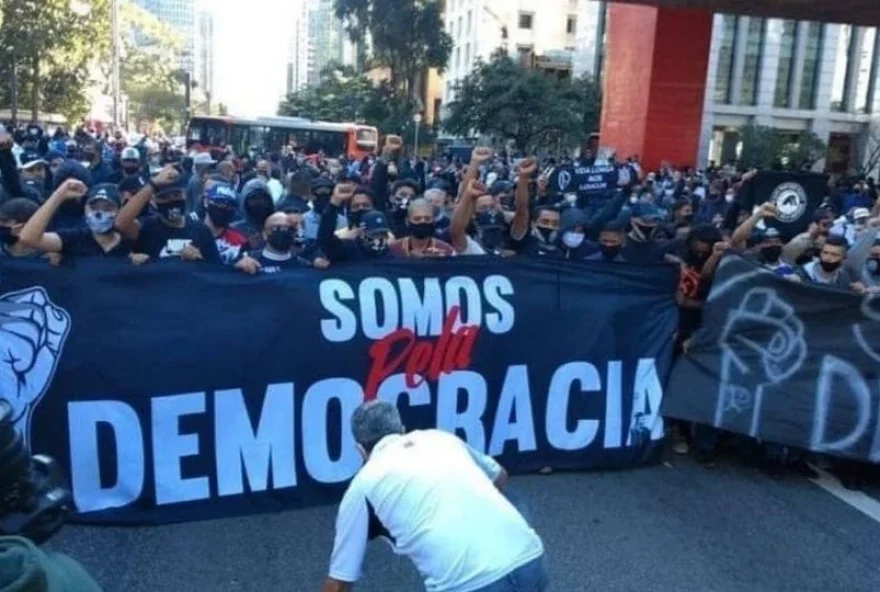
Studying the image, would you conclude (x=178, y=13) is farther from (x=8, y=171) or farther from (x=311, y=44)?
(x=8, y=171)

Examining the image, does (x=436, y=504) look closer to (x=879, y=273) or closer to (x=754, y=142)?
(x=879, y=273)

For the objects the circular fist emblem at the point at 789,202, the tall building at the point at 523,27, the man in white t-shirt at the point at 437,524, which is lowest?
the man in white t-shirt at the point at 437,524

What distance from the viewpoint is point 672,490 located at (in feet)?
17.5

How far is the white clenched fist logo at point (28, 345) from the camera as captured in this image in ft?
13.8

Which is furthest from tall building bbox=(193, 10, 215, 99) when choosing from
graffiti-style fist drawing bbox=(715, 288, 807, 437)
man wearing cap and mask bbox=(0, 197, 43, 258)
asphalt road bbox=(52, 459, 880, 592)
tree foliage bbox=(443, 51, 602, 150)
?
asphalt road bbox=(52, 459, 880, 592)

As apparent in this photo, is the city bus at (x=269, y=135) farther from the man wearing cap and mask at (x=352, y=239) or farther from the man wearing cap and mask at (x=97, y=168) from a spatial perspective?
the man wearing cap and mask at (x=352, y=239)

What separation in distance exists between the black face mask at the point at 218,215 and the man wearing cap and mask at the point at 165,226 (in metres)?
0.11

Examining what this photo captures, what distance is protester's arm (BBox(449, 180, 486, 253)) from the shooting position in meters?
5.98

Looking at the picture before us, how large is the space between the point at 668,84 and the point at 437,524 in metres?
32.8

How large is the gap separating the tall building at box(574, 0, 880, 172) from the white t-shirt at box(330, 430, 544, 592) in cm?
4406

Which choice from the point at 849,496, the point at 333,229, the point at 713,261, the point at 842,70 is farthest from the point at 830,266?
the point at 842,70

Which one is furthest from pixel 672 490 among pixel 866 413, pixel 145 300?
pixel 145 300

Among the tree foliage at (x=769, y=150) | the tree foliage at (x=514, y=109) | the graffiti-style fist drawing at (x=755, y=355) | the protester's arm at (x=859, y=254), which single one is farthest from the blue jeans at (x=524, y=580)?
the tree foliage at (x=769, y=150)

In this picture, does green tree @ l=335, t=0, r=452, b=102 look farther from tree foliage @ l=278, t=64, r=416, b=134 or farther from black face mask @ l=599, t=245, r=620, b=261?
black face mask @ l=599, t=245, r=620, b=261
